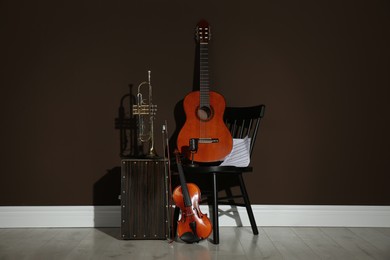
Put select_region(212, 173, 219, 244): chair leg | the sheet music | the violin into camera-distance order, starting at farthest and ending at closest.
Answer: the sheet music < select_region(212, 173, 219, 244): chair leg < the violin

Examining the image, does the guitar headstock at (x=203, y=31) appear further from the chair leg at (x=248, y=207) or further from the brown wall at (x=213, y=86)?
the chair leg at (x=248, y=207)

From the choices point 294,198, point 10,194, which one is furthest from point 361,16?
point 10,194

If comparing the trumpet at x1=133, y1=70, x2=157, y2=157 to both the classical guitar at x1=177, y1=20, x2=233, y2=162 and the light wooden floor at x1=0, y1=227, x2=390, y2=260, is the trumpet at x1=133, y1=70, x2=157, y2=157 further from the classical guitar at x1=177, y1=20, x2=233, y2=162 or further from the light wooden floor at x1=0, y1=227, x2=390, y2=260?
the light wooden floor at x1=0, y1=227, x2=390, y2=260

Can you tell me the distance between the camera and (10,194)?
366 centimetres

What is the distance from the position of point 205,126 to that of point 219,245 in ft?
2.52

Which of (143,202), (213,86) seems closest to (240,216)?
(143,202)

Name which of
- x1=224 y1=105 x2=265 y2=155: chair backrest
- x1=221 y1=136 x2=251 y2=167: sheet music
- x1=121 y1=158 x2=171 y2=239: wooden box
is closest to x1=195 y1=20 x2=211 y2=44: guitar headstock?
x1=224 y1=105 x2=265 y2=155: chair backrest

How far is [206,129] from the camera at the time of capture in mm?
3348

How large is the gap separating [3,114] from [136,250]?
1.49m

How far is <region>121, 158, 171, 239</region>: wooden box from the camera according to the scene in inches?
126

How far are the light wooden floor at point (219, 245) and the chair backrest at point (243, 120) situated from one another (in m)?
0.63

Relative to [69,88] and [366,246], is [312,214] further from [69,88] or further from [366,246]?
[69,88]

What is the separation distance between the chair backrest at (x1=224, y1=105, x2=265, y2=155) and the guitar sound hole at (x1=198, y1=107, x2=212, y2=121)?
0.77 ft

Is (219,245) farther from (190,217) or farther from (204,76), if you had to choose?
(204,76)
